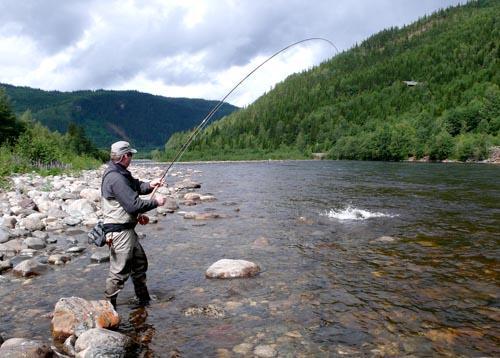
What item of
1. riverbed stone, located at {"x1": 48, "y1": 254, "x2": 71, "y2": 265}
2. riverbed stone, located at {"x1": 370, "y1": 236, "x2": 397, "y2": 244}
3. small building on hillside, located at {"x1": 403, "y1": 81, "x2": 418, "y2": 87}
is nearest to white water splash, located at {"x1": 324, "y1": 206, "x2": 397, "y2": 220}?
riverbed stone, located at {"x1": 370, "y1": 236, "x2": 397, "y2": 244}

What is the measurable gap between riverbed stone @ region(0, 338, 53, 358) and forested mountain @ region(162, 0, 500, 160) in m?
77.1

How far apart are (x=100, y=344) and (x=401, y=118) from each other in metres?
142

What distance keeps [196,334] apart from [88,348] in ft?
4.80

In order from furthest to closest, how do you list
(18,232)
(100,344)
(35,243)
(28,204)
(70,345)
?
(28,204) → (18,232) → (35,243) → (70,345) → (100,344)

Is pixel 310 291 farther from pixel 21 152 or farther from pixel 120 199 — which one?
pixel 21 152

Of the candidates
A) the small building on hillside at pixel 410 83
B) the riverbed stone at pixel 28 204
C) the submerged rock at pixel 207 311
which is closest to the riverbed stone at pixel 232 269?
the submerged rock at pixel 207 311

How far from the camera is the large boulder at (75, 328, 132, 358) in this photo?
4.67 m

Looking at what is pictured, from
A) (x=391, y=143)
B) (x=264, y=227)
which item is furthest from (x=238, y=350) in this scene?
(x=391, y=143)

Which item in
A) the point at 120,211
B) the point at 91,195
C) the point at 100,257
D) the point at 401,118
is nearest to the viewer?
the point at 120,211

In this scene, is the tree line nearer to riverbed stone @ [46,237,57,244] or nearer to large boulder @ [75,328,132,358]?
riverbed stone @ [46,237,57,244]

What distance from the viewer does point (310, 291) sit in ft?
23.7

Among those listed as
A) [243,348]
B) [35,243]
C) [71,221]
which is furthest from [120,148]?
[71,221]

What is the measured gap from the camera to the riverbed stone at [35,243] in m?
10.0

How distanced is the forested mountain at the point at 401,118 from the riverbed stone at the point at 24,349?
77.1m
